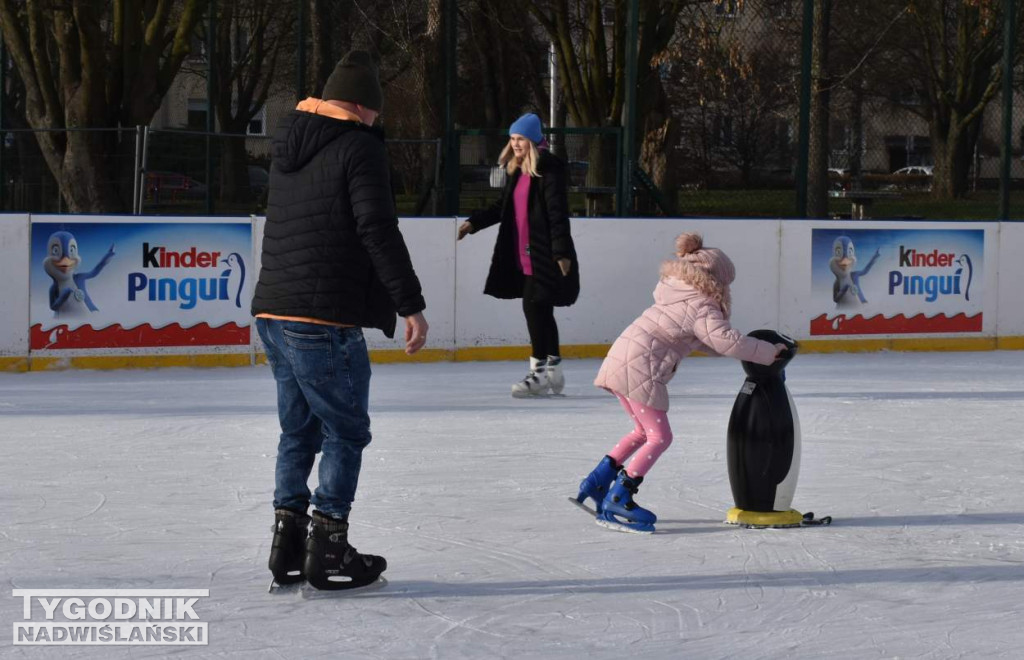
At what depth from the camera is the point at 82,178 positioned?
49.4 feet

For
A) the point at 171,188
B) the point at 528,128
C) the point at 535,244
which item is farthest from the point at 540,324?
the point at 171,188

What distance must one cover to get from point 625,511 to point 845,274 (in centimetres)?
668

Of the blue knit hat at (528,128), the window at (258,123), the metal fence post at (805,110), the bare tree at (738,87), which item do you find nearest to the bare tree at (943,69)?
the bare tree at (738,87)

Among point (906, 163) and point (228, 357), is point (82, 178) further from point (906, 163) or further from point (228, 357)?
point (906, 163)

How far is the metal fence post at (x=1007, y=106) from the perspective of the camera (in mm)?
13000

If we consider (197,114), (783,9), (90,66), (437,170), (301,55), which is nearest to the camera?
(437,170)

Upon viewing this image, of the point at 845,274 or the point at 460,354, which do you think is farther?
the point at 845,274

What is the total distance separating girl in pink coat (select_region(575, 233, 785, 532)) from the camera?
518cm

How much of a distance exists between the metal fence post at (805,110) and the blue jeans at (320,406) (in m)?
8.97

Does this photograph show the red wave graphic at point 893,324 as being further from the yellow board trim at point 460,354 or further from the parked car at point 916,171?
the parked car at point 916,171

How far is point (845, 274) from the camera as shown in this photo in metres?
11.6

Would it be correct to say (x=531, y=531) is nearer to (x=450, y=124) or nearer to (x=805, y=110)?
(x=805, y=110)

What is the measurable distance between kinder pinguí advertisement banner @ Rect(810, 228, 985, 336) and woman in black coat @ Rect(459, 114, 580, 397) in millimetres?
3427

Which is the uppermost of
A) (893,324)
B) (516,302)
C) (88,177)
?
(88,177)
